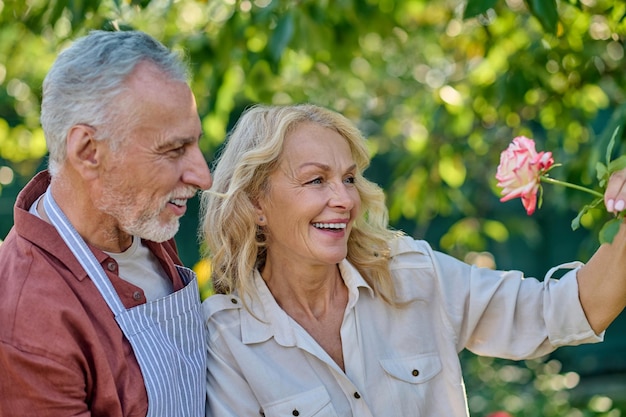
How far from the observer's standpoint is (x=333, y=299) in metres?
2.88

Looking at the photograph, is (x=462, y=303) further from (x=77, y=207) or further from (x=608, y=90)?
(x=608, y=90)

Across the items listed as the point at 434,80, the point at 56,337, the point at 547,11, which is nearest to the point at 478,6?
the point at 547,11

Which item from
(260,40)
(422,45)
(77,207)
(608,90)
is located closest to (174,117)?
(77,207)

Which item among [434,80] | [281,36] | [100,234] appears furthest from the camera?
[434,80]

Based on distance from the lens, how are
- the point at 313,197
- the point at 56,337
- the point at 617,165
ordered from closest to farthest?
the point at 56,337
the point at 617,165
the point at 313,197

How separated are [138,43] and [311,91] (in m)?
3.19

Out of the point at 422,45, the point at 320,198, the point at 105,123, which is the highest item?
the point at 105,123

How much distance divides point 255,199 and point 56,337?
89 centimetres

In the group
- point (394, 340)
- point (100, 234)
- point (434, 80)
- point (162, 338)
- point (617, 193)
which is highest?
point (617, 193)

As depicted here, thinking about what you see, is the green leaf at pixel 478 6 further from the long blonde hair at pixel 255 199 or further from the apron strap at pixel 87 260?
the apron strap at pixel 87 260

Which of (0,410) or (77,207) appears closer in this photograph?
(0,410)

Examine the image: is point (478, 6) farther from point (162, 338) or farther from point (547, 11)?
point (162, 338)

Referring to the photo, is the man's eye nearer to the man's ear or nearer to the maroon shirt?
the man's ear

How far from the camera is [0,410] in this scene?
2.14 metres
